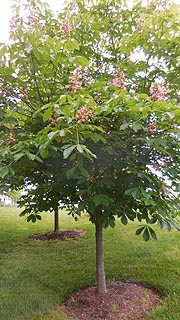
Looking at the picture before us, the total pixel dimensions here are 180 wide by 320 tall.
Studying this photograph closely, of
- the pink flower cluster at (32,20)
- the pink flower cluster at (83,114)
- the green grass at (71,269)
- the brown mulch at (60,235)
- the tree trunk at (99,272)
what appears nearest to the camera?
the pink flower cluster at (83,114)

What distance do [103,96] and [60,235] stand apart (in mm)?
4765

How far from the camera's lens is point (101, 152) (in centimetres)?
240

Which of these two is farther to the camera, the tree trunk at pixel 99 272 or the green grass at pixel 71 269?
the tree trunk at pixel 99 272

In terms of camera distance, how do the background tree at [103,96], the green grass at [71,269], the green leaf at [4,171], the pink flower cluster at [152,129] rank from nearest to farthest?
1. the green leaf at [4,171]
2. the background tree at [103,96]
3. the pink flower cluster at [152,129]
4. the green grass at [71,269]

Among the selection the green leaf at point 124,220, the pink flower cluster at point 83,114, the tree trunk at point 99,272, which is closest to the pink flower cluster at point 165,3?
the pink flower cluster at point 83,114

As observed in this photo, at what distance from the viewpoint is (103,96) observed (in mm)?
2189

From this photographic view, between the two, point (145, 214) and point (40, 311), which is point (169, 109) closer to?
point (145, 214)

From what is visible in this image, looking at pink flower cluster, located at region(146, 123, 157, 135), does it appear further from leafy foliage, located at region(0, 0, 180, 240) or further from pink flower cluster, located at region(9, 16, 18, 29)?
pink flower cluster, located at region(9, 16, 18, 29)

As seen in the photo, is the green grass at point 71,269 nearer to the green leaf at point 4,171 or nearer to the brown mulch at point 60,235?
the brown mulch at point 60,235

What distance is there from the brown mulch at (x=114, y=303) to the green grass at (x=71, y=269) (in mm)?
118

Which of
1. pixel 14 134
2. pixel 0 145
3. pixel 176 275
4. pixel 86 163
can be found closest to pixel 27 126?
pixel 14 134

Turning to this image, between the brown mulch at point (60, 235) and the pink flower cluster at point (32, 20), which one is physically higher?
the pink flower cluster at point (32, 20)

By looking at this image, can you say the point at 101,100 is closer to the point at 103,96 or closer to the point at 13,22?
the point at 103,96

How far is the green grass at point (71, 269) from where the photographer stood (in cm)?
299
